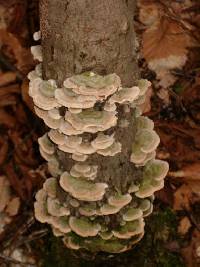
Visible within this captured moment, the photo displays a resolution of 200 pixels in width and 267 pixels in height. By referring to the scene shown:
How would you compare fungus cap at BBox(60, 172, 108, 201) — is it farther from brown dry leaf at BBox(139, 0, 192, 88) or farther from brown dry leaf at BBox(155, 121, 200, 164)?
brown dry leaf at BBox(139, 0, 192, 88)

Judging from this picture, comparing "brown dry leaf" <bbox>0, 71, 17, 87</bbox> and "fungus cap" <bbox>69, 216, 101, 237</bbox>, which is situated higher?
"brown dry leaf" <bbox>0, 71, 17, 87</bbox>

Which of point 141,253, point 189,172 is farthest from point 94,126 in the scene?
point 189,172

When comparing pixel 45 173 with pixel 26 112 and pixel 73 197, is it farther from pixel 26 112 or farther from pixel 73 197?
pixel 73 197

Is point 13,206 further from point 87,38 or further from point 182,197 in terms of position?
point 87,38

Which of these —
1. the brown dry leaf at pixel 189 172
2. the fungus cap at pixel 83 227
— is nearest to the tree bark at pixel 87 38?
the fungus cap at pixel 83 227

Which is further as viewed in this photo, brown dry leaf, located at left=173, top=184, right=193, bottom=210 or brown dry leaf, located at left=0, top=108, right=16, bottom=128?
brown dry leaf, located at left=0, top=108, right=16, bottom=128

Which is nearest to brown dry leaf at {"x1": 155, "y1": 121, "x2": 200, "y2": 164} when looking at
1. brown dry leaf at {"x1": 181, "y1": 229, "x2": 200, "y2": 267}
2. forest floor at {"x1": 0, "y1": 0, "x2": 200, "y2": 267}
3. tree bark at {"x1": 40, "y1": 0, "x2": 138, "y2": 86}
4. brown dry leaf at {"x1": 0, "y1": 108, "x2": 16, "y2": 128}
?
forest floor at {"x1": 0, "y1": 0, "x2": 200, "y2": 267}
